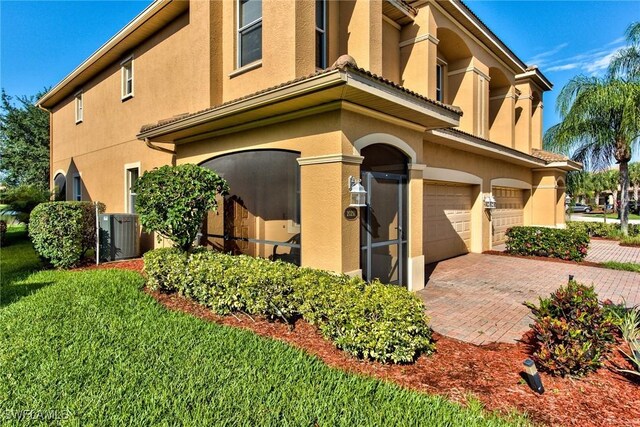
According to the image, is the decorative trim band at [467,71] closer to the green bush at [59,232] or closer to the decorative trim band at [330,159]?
the decorative trim band at [330,159]

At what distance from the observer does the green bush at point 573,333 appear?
3658 millimetres

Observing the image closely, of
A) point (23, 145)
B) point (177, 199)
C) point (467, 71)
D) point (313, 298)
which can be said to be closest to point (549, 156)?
point (467, 71)

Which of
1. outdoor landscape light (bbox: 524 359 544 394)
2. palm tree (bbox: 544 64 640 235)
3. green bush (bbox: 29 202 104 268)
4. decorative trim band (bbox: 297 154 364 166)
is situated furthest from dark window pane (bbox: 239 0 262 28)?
palm tree (bbox: 544 64 640 235)

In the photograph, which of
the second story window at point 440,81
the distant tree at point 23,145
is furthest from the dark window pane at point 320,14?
the distant tree at point 23,145

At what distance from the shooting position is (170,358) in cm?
394

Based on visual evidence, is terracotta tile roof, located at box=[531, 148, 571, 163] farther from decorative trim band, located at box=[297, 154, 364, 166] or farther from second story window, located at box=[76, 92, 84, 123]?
second story window, located at box=[76, 92, 84, 123]

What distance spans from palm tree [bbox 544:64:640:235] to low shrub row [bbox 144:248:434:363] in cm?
1678

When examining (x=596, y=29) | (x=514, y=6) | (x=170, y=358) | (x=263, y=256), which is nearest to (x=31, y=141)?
(x=263, y=256)

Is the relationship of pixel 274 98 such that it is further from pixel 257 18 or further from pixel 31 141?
pixel 31 141

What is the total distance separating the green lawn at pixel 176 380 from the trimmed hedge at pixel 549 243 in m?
10.6

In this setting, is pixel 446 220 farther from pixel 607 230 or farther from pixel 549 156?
pixel 607 230

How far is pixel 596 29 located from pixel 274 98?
1435cm

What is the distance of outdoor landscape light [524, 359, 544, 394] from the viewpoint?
3363 millimetres

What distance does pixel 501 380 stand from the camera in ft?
12.1
